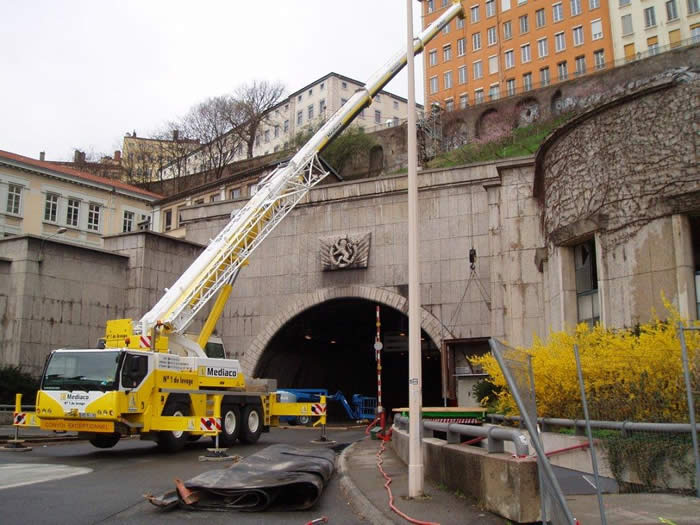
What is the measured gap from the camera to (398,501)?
829 centimetres

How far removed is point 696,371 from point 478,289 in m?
18.2

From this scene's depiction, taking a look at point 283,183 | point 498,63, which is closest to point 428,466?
point 283,183

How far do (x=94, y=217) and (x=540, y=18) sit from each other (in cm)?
4518

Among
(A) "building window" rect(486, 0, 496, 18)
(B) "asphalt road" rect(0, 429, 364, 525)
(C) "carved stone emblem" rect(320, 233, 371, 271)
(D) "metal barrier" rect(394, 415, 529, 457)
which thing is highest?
(A) "building window" rect(486, 0, 496, 18)

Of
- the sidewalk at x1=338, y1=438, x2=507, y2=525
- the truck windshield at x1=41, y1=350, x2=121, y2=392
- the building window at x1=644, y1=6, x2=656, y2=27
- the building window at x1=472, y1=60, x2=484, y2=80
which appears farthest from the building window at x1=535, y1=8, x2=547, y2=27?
Answer: the sidewalk at x1=338, y1=438, x2=507, y2=525

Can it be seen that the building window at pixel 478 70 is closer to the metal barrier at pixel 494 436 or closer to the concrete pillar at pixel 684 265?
the concrete pillar at pixel 684 265

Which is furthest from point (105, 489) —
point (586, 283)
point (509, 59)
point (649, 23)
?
point (509, 59)

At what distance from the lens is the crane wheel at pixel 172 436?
16.3 metres

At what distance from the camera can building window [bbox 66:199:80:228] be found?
5097 cm

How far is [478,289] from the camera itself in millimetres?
27578

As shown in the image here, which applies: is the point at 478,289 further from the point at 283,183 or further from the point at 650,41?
the point at 650,41

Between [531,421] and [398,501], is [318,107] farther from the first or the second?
[531,421]

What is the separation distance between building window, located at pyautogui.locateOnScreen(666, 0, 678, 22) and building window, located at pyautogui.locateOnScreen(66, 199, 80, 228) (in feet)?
169

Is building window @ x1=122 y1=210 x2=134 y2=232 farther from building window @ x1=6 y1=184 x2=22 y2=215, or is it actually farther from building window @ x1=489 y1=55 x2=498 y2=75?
building window @ x1=489 y1=55 x2=498 y2=75
